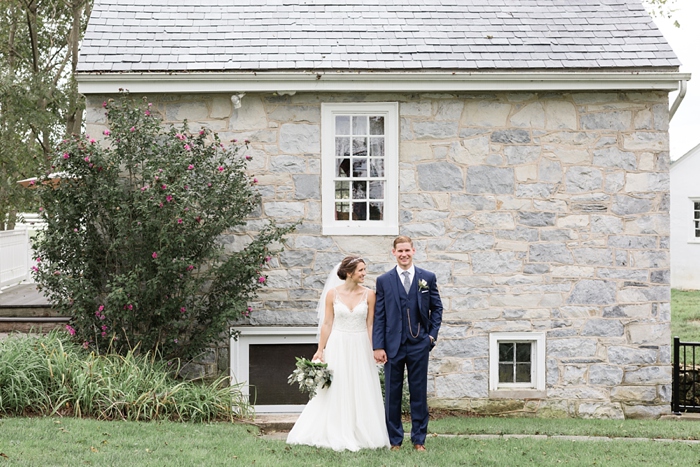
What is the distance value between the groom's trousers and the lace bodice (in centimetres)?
48

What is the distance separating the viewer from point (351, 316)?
7055 mm

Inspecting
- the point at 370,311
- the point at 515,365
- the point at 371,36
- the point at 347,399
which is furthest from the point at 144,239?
the point at 515,365

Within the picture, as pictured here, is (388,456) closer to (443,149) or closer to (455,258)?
(455,258)

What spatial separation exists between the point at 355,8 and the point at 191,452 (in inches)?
269

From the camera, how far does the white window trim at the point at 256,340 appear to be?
371 inches

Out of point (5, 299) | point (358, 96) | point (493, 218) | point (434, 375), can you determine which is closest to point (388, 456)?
point (434, 375)

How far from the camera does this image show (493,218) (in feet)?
31.6

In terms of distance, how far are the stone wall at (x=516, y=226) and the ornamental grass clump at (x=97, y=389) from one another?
1.66 m

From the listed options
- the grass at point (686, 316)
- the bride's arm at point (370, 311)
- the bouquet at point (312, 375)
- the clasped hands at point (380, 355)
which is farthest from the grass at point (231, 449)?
the grass at point (686, 316)

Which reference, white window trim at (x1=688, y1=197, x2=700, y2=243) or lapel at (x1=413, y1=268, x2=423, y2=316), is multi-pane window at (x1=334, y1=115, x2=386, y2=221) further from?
white window trim at (x1=688, y1=197, x2=700, y2=243)

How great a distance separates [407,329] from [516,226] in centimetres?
344

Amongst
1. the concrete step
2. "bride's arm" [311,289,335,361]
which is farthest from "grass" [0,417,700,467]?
"bride's arm" [311,289,335,361]

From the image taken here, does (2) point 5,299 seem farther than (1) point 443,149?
Yes

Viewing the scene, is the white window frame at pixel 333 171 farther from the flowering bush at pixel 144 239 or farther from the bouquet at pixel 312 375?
the bouquet at pixel 312 375
